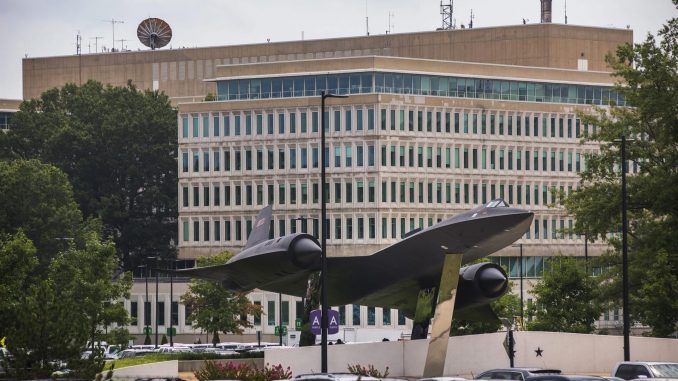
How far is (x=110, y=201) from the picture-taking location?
142750 mm

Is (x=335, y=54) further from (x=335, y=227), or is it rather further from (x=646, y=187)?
(x=646, y=187)

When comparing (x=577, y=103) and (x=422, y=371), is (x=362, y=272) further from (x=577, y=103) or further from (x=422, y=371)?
(x=577, y=103)

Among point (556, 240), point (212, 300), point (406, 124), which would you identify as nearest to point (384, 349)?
point (212, 300)

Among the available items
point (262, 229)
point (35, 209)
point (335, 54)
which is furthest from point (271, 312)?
point (262, 229)

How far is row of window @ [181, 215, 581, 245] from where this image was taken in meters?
130

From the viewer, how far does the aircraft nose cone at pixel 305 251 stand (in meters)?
62.9

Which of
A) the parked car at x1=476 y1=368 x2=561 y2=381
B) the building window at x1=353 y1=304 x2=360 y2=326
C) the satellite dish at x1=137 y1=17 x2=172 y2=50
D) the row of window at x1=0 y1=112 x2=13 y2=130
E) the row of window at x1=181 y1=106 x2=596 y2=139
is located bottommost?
the building window at x1=353 y1=304 x2=360 y2=326

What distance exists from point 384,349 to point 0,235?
36.4m

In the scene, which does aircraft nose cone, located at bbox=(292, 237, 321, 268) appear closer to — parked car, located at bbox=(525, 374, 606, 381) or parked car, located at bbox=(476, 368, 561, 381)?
parked car, located at bbox=(476, 368, 561, 381)

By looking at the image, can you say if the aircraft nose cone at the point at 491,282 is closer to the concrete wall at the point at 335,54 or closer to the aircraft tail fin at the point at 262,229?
the aircraft tail fin at the point at 262,229

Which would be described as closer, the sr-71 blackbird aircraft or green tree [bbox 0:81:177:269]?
the sr-71 blackbird aircraft

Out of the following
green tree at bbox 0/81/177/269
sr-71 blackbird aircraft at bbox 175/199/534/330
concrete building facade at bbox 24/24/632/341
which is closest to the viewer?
sr-71 blackbird aircraft at bbox 175/199/534/330

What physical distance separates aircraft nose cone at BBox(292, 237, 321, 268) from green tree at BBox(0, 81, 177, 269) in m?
82.7

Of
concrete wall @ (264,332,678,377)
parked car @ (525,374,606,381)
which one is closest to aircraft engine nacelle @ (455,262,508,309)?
concrete wall @ (264,332,678,377)
